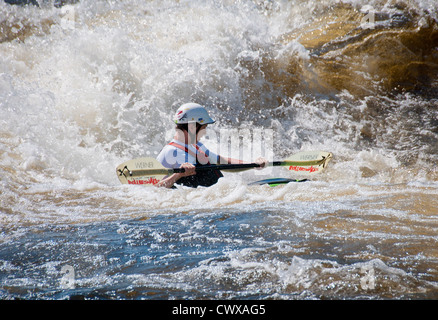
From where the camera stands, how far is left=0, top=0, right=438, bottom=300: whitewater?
2.57m

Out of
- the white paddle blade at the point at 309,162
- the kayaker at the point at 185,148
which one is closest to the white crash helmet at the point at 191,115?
the kayaker at the point at 185,148

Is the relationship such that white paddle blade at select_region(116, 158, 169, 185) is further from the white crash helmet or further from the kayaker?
the white crash helmet

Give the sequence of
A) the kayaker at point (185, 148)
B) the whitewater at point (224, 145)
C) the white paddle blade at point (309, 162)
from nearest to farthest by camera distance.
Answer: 1. the whitewater at point (224, 145)
2. the kayaker at point (185, 148)
3. the white paddle blade at point (309, 162)

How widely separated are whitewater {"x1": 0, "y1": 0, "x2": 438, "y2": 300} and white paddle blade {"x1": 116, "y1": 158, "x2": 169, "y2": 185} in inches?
7.6

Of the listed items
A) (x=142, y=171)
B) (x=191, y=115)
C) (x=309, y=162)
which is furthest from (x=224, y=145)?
(x=142, y=171)

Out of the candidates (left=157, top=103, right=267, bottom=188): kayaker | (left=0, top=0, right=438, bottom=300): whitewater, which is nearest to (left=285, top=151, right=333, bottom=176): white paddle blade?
(left=0, top=0, right=438, bottom=300): whitewater

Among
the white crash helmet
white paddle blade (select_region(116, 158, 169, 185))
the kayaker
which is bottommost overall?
white paddle blade (select_region(116, 158, 169, 185))

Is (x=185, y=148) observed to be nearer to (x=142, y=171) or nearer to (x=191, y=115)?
(x=191, y=115)

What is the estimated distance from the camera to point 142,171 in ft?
15.3

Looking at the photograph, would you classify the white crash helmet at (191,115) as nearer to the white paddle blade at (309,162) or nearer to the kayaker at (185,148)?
the kayaker at (185,148)

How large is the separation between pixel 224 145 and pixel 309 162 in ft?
7.80

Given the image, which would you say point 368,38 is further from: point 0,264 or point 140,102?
point 0,264

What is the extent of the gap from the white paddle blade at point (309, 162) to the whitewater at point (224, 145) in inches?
11.9

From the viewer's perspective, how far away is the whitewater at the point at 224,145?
2.57m
